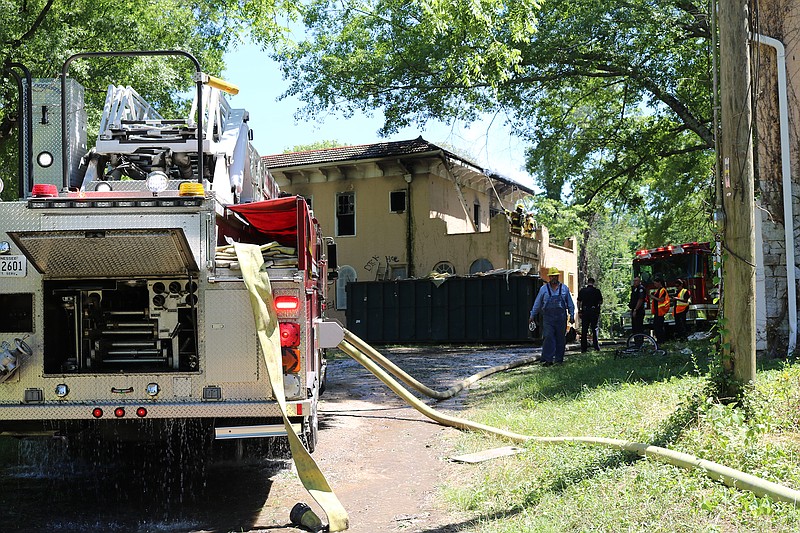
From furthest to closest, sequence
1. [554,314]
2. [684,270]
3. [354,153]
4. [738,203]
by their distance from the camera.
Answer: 1. [354,153]
2. [684,270]
3. [554,314]
4. [738,203]

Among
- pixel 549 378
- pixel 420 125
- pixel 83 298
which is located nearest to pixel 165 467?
pixel 83 298

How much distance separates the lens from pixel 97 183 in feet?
24.4

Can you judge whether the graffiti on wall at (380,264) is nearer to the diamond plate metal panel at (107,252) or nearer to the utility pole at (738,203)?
the utility pole at (738,203)

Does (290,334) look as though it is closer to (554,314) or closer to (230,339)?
(230,339)

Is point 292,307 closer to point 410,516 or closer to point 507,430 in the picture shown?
point 410,516

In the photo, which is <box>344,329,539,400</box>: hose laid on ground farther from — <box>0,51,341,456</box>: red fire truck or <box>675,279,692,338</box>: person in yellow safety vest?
<box>675,279,692,338</box>: person in yellow safety vest

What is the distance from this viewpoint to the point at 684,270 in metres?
23.4

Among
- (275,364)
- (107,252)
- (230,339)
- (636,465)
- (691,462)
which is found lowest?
(636,465)

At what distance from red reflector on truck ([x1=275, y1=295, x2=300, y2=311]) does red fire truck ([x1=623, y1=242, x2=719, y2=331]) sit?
16896 millimetres

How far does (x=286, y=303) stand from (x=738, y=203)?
4062mm

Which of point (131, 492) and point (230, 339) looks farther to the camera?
point (131, 492)

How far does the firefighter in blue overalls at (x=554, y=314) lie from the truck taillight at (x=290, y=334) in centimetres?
927

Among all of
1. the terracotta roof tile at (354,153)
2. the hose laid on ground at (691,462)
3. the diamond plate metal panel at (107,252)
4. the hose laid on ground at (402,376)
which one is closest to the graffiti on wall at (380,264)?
the terracotta roof tile at (354,153)

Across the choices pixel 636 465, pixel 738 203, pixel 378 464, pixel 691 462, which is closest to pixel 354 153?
pixel 378 464
